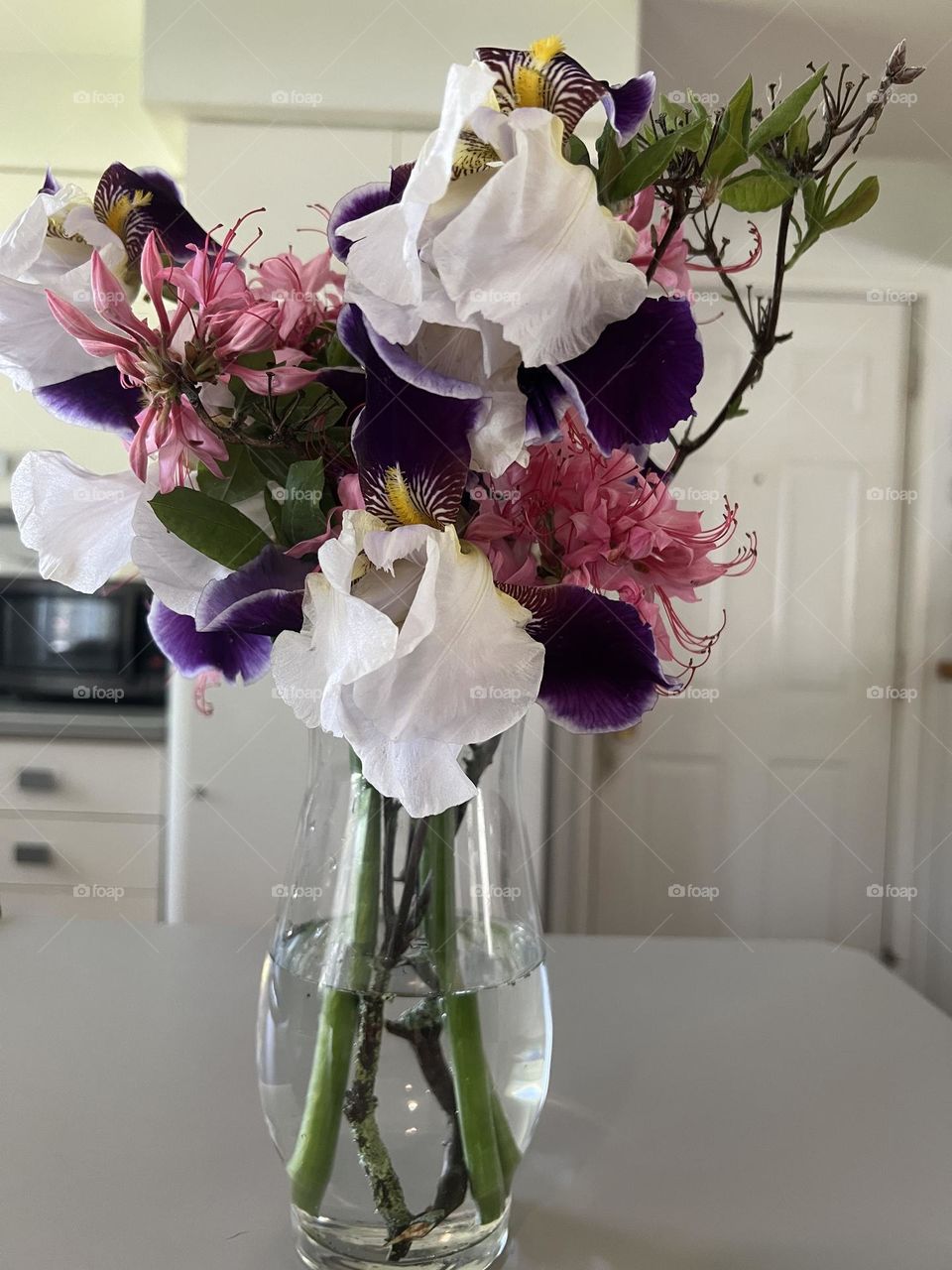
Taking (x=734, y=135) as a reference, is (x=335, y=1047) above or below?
below

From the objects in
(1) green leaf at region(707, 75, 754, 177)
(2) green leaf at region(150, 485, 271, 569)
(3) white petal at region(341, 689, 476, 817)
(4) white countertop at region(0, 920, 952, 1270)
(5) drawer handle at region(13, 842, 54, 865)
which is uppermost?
(1) green leaf at region(707, 75, 754, 177)

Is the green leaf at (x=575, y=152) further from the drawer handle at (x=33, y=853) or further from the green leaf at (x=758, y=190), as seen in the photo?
the drawer handle at (x=33, y=853)

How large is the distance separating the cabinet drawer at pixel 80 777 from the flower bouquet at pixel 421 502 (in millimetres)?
2185

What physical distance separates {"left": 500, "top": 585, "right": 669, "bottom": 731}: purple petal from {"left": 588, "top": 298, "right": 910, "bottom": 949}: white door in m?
2.40

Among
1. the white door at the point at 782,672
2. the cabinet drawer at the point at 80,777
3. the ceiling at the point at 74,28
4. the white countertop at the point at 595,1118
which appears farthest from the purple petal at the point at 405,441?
the white door at the point at 782,672

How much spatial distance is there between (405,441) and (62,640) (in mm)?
2534

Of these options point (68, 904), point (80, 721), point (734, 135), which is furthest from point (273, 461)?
point (68, 904)

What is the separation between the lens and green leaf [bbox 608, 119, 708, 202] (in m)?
0.37

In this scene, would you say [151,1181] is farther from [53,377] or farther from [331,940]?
[53,377]

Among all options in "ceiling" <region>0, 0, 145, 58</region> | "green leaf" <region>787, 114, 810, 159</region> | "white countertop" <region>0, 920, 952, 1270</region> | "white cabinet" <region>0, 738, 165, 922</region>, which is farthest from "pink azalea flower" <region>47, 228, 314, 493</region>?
"white cabinet" <region>0, 738, 165, 922</region>

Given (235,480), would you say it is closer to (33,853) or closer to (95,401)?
(95,401)

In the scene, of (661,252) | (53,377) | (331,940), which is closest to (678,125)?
(661,252)

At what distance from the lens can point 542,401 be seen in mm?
376

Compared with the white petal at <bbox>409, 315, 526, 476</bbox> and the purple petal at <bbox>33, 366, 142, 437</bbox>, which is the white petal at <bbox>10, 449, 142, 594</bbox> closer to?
the purple petal at <bbox>33, 366, 142, 437</bbox>
